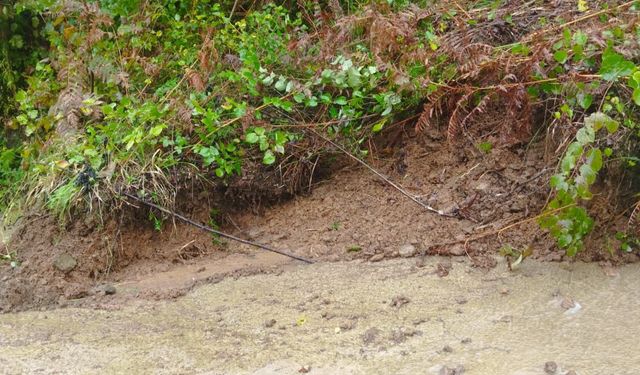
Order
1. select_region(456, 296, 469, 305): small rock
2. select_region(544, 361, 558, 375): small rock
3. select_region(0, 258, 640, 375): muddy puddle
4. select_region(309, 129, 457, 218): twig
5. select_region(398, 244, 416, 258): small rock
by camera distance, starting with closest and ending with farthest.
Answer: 1. select_region(544, 361, 558, 375): small rock
2. select_region(0, 258, 640, 375): muddy puddle
3. select_region(456, 296, 469, 305): small rock
4. select_region(398, 244, 416, 258): small rock
5. select_region(309, 129, 457, 218): twig

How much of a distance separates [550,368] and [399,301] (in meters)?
0.79

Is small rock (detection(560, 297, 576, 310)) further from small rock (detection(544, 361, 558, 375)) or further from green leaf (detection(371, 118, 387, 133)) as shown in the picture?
green leaf (detection(371, 118, 387, 133))

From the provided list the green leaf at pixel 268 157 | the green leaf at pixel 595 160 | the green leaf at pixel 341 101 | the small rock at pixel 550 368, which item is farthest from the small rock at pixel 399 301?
the green leaf at pixel 341 101

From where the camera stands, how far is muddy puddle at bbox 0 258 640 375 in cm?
250

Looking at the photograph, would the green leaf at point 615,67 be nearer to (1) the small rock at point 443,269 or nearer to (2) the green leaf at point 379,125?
(1) the small rock at point 443,269

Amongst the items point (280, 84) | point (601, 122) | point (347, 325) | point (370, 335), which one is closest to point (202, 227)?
point (280, 84)

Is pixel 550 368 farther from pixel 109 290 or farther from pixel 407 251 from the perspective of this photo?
pixel 109 290

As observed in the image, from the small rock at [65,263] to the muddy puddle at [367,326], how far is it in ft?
1.40

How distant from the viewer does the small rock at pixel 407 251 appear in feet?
11.4

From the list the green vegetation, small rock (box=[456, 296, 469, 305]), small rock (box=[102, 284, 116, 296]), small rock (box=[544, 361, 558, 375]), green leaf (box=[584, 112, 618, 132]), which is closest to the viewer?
small rock (box=[544, 361, 558, 375])

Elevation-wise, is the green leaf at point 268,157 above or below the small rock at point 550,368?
above

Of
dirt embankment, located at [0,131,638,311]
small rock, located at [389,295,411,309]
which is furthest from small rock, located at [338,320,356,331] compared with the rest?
dirt embankment, located at [0,131,638,311]

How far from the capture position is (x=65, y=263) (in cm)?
379

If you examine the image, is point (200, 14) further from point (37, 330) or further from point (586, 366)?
point (586, 366)
